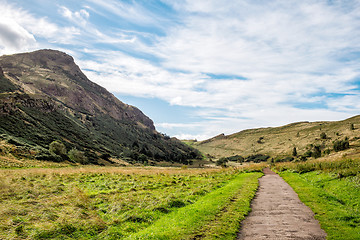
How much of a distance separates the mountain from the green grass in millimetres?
Answer: 52900

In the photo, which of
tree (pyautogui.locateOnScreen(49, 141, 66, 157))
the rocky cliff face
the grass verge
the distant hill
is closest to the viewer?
the grass verge

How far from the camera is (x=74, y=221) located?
31.8ft

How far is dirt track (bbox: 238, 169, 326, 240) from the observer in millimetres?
8461

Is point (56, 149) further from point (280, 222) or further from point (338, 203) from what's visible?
point (338, 203)

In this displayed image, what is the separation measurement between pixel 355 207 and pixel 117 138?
13799 centimetres

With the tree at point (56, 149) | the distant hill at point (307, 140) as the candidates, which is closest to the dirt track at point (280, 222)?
the tree at point (56, 149)

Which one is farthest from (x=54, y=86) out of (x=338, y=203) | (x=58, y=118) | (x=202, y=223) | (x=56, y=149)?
(x=338, y=203)

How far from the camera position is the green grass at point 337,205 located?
877 cm

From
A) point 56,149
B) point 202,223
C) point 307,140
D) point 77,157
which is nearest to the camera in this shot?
point 202,223

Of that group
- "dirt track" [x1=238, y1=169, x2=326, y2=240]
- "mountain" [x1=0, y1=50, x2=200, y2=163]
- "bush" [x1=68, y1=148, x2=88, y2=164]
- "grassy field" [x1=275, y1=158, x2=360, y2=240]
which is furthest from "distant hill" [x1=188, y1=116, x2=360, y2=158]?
"bush" [x1=68, y1=148, x2=88, y2=164]

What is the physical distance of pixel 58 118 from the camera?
106m

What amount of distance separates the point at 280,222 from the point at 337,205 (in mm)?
5087

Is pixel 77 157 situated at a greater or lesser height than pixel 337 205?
greater

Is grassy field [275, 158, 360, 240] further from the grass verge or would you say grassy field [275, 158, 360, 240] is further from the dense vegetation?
the dense vegetation
